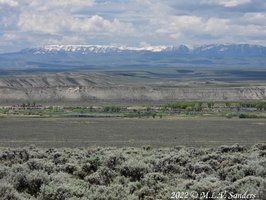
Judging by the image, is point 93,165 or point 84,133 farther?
point 84,133

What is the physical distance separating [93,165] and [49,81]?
545ft

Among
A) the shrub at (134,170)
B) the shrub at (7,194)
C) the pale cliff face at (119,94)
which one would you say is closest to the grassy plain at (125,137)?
the shrub at (134,170)

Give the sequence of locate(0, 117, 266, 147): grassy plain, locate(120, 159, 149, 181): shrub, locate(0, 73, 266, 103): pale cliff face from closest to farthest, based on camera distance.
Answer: locate(120, 159, 149, 181): shrub < locate(0, 117, 266, 147): grassy plain < locate(0, 73, 266, 103): pale cliff face

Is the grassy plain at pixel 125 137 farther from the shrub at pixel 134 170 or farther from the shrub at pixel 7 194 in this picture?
the shrub at pixel 7 194

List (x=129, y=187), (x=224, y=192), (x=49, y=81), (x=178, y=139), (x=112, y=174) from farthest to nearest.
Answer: (x=49, y=81) < (x=178, y=139) < (x=112, y=174) < (x=129, y=187) < (x=224, y=192)

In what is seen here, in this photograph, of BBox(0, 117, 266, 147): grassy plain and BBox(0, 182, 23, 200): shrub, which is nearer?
BBox(0, 182, 23, 200): shrub

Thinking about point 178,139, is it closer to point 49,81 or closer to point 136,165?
point 136,165

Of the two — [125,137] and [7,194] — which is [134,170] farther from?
[125,137]

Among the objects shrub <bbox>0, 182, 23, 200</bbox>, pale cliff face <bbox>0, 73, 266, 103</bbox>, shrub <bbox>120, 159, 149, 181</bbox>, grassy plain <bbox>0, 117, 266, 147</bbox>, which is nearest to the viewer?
shrub <bbox>0, 182, 23, 200</bbox>

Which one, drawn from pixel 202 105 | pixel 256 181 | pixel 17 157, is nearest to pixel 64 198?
pixel 256 181

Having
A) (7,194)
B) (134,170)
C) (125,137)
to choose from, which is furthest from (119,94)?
(7,194)

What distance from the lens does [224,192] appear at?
13.2 metres

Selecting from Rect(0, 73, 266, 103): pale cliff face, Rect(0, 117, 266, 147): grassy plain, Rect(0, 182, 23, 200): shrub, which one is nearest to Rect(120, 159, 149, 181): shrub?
Rect(0, 182, 23, 200): shrub

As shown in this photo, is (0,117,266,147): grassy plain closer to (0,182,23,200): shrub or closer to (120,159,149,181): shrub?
(120,159,149,181): shrub
